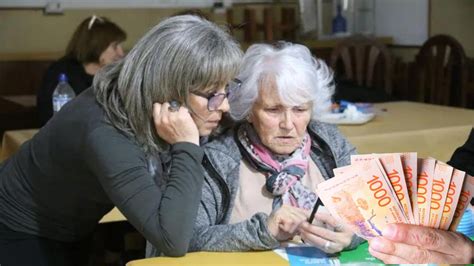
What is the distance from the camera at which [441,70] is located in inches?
226

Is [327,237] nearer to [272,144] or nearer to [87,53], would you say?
[272,144]

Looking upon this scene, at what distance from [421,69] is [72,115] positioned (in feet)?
15.1

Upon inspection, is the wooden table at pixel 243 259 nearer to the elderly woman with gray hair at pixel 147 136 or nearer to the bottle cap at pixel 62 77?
the elderly woman with gray hair at pixel 147 136

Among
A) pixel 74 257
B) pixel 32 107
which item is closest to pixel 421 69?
pixel 32 107

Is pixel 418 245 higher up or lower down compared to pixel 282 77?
lower down

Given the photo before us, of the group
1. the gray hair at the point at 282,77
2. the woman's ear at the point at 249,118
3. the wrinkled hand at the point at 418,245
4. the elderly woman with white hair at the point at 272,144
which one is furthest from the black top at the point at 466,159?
the wrinkled hand at the point at 418,245

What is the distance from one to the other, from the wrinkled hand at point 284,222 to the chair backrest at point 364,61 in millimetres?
4444

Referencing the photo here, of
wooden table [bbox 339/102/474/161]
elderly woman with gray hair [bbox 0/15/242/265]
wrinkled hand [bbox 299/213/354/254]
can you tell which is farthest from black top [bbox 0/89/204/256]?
wooden table [bbox 339/102/474/161]

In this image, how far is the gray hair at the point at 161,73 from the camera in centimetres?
169

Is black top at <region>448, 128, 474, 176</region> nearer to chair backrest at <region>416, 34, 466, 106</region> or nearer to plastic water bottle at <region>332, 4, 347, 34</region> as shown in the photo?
chair backrest at <region>416, 34, 466, 106</region>

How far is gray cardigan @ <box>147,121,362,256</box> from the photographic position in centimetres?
175

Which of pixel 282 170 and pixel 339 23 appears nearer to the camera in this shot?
pixel 282 170

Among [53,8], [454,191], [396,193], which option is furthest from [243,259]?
[53,8]

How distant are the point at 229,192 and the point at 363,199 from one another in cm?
55
